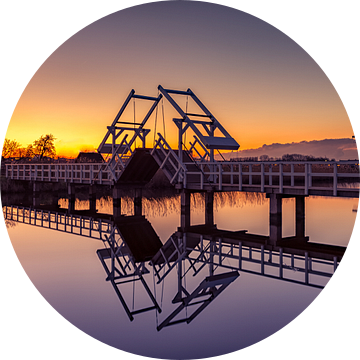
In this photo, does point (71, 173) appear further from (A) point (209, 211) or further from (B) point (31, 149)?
(B) point (31, 149)

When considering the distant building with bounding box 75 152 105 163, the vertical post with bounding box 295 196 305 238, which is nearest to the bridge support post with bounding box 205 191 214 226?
the vertical post with bounding box 295 196 305 238

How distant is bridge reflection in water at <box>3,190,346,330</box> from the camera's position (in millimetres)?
9023

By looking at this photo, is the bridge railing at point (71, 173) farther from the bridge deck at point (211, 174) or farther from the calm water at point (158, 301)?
the calm water at point (158, 301)

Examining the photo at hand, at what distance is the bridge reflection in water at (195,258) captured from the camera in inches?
355

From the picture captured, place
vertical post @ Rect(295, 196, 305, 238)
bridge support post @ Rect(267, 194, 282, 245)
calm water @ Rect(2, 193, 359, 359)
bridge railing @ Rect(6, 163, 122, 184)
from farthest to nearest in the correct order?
1. bridge railing @ Rect(6, 163, 122, 184)
2. vertical post @ Rect(295, 196, 305, 238)
3. bridge support post @ Rect(267, 194, 282, 245)
4. calm water @ Rect(2, 193, 359, 359)

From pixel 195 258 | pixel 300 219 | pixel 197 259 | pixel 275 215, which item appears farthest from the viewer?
pixel 300 219

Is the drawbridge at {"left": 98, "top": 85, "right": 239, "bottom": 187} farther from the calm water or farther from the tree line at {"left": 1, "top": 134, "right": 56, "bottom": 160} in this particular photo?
the tree line at {"left": 1, "top": 134, "right": 56, "bottom": 160}

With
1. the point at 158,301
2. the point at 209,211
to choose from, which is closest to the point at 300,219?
the point at 209,211

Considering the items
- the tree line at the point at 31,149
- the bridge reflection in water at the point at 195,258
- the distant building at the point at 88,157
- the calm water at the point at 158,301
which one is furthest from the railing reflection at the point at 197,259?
the tree line at the point at 31,149

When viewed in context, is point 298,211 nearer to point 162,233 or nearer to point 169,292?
point 162,233

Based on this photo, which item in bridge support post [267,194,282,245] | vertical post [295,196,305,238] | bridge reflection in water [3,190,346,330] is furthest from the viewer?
vertical post [295,196,305,238]

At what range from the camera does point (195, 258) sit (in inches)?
493

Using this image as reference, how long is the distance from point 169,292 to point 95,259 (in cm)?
435

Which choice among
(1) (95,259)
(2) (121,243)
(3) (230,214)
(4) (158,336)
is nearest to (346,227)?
(3) (230,214)
